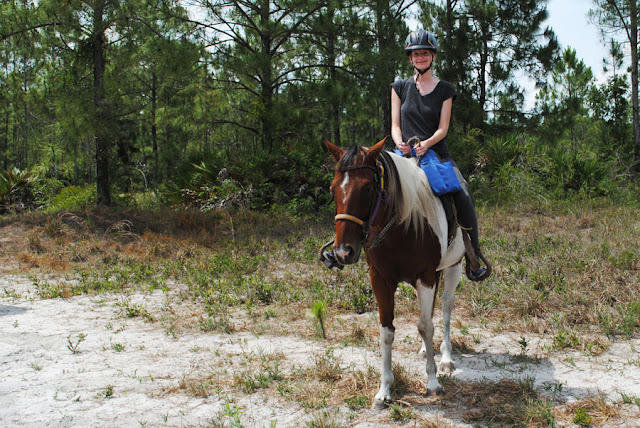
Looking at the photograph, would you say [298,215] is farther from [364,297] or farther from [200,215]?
[364,297]

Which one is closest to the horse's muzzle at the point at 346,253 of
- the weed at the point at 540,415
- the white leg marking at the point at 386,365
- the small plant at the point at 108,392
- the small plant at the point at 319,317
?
the white leg marking at the point at 386,365

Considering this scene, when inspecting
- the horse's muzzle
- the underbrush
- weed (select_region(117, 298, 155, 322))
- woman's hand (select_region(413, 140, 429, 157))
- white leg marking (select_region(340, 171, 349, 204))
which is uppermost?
woman's hand (select_region(413, 140, 429, 157))

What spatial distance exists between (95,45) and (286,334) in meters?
9.96

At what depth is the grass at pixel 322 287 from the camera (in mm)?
3547

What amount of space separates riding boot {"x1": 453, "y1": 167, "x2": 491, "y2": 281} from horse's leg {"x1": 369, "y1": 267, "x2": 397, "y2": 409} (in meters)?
0.90

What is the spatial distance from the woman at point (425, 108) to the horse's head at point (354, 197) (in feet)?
2.87

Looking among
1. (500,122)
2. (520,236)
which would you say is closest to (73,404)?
(520,236)

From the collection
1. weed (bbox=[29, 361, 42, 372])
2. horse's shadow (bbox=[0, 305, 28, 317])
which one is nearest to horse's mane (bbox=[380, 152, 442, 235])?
weed (bbox=[29, 361, 42, 372])

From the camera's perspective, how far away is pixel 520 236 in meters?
8.12

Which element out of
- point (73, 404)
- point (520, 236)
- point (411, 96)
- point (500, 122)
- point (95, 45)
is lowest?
point (73, 404)

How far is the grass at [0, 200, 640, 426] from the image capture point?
3547mm

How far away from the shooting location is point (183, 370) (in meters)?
4.05

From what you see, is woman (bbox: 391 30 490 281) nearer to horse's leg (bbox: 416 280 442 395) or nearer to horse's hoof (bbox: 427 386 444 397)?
horse's leg (bbox: 416 280 442 395)

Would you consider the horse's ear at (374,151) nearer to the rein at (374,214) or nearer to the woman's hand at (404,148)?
the rein at (374,214)
